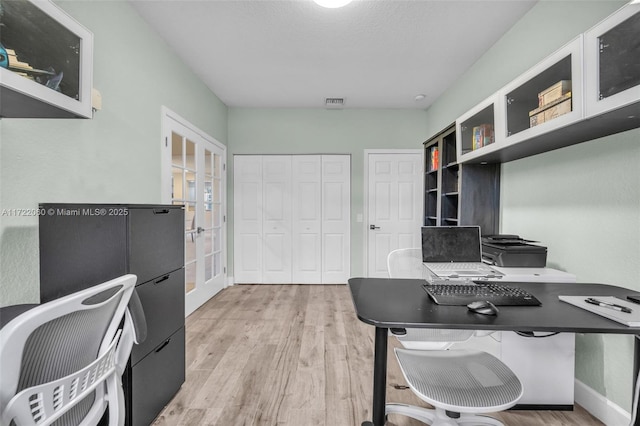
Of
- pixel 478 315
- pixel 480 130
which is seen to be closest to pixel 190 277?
pixel 478 315

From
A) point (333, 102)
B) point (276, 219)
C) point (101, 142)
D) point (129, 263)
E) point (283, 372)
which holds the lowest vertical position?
point (283, 372)

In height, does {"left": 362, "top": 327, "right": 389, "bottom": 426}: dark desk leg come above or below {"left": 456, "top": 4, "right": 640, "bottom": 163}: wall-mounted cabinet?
below

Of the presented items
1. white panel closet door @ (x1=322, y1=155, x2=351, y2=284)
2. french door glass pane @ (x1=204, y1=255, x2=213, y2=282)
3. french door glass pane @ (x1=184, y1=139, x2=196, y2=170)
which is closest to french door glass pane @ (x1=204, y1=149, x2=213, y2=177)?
french door glass pane @ (x1=184, y1=139, x2=196, y2=170)

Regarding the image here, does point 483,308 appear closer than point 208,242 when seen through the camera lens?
Yes

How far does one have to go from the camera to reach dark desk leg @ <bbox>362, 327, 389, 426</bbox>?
118cm

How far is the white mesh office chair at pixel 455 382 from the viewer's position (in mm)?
1044

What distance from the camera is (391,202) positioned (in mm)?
4516

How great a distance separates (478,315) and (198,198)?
3.18 metres

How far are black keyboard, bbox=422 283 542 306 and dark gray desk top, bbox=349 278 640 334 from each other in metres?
0.03

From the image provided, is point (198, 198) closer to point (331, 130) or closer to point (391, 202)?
point (331, 130)

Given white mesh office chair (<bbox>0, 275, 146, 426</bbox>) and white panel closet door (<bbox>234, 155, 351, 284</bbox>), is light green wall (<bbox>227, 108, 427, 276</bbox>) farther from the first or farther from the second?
white mesh office chair (<bbox>0, 275, 146, 426</bbox>)

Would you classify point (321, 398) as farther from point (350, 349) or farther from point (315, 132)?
point (315, 132)

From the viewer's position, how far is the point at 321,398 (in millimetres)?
1845

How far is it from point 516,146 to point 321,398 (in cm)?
210
